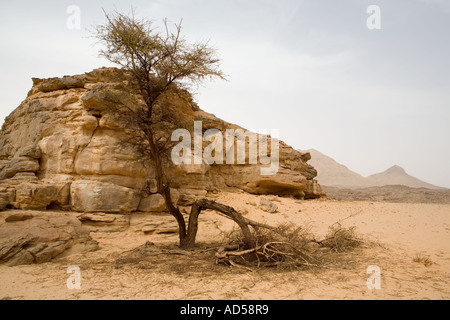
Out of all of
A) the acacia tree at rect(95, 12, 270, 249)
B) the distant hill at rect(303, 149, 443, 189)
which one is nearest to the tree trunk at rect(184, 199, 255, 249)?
the acacia tree at rect(95, 12, 270, 249)

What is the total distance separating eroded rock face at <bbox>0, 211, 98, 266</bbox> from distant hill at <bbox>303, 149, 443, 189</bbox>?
2665 inches

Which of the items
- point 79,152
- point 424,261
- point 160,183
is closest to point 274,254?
point 424,261

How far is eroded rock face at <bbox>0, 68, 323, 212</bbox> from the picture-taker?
880 centimetres

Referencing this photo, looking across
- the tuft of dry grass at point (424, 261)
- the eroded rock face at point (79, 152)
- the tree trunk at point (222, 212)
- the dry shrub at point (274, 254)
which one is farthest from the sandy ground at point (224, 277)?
the eroded rock face at point (79, 152)

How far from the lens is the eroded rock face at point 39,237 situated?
6.28 metres

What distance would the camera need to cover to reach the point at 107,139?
9961 mm

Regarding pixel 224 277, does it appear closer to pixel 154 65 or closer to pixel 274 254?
pixel 274 254

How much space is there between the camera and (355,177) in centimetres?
7756

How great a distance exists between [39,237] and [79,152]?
3521 millimetres

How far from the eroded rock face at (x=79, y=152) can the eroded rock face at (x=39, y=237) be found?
2.71ft

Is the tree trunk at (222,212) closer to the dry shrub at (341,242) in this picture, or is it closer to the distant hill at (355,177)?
the dry shrub at (341,242)
